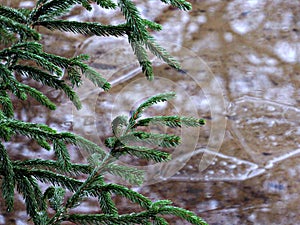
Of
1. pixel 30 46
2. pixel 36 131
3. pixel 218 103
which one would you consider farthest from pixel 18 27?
pixel 218 103

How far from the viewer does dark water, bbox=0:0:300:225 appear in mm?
2439

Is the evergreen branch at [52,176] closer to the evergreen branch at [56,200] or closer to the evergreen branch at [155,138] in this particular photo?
the evergreen branch at [56,200]

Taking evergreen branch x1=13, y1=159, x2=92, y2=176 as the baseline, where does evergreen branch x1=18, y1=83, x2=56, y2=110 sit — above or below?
above

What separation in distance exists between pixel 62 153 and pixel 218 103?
1660 mm

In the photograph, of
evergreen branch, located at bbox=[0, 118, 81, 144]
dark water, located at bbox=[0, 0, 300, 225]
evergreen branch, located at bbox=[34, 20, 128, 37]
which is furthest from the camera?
dark water, located at bbox=[0, 0, 300, 225]

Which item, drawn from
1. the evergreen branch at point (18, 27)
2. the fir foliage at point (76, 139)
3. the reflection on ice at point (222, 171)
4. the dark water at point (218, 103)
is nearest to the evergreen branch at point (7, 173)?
the fir foliage at point (76, 139)

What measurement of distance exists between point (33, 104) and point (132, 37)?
5.08 ft

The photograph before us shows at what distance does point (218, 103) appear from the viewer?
2.83 meters

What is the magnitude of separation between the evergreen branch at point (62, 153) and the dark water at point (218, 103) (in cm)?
109

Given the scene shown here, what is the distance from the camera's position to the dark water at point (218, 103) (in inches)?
96.0

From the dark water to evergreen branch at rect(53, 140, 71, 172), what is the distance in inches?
42.8

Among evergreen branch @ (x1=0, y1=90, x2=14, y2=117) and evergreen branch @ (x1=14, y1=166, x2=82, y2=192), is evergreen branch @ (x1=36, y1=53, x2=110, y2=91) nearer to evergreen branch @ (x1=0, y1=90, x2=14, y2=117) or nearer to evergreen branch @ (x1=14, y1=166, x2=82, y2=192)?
evergreen branch @ (x1=0, y1=90, x2=14, y2=117)

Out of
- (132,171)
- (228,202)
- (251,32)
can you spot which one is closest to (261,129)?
(228,202)

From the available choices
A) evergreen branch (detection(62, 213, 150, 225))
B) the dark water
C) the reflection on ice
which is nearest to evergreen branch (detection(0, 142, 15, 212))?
evergreen branch (detection(62, 213, 150, 225))
